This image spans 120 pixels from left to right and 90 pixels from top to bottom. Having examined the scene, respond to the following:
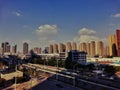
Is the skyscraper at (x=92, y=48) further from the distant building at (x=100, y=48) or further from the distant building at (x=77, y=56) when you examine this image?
the distant building at (x=77, y=56)

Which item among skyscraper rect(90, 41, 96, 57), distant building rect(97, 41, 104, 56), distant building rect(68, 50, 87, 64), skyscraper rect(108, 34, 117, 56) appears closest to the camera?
distant building rect(68, 50, 87, 64)

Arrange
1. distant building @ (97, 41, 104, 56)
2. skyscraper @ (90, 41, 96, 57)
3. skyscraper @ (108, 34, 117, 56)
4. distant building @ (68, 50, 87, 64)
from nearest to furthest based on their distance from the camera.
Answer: distant building @ (68, 50, 87, 64)
skyscraper @ (108, 34, 117, 56)
distant building @ (97, 41, 104, 56)
skyscraper @ (90, 41, 96, 57)

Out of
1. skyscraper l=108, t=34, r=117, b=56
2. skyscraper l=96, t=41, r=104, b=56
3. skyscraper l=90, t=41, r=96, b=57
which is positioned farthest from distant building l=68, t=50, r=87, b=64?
skyscraper l=90, t=41, r=96, b=57

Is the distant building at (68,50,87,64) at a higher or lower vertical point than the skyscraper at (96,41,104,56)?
lower

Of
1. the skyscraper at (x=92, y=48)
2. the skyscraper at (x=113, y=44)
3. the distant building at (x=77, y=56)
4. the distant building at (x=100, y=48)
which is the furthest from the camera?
the skyscraper at (x=92, y=48)

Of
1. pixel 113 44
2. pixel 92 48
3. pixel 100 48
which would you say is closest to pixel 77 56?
pixel 113 44

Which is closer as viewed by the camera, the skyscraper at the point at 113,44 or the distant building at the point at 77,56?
the distant building at the point at 77,56

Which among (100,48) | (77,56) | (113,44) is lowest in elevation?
(77,56)

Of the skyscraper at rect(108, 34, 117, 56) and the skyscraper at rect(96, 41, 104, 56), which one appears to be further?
the skyscraper at rect(96, 41, 104, 56)

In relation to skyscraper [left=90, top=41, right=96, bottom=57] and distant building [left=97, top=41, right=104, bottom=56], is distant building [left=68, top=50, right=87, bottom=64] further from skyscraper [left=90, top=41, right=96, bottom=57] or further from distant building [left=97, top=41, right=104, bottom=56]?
skyscraper [left=90, top=41, right=96, bottom=57]

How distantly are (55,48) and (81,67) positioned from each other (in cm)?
5349

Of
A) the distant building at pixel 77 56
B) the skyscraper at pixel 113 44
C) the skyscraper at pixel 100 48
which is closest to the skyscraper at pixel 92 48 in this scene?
the skyscraper at pixel 100 48

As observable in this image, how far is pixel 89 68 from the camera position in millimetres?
42344

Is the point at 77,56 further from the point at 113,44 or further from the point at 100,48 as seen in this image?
the point at 100,48
